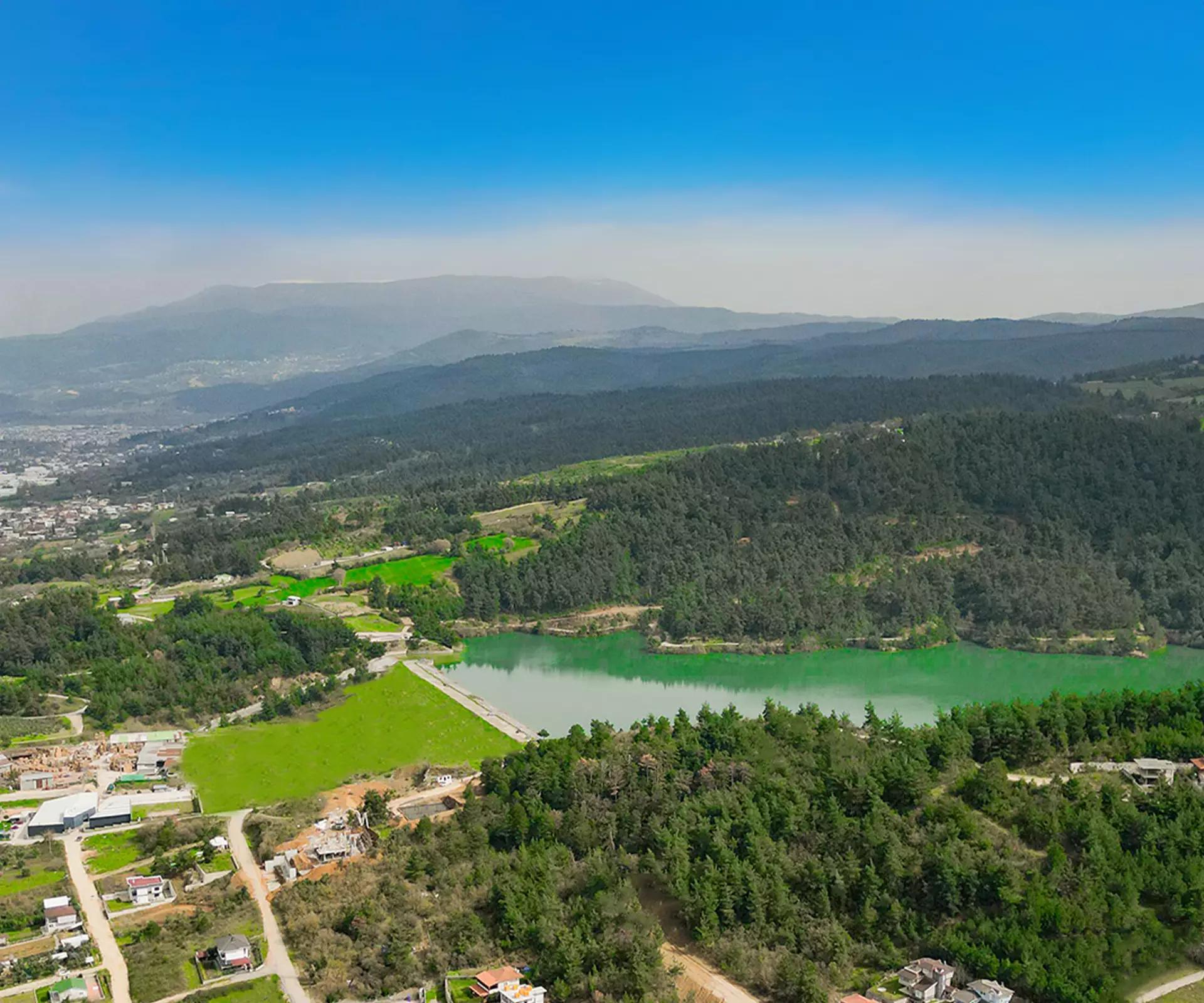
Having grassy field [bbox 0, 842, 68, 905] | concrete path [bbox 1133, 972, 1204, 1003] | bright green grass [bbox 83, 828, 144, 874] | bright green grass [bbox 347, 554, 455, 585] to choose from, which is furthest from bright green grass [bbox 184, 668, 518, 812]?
concrete path [bbox 1133, 972, 1204, 1003]

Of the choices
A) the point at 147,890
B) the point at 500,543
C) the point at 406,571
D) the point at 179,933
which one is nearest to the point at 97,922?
the point at 147,890

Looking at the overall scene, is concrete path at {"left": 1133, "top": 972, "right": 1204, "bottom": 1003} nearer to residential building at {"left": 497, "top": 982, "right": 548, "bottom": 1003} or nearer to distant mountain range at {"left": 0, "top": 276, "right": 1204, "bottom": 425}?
residential building at {"left": 497, "top": 982, "right": 548, "bottom": 1003}

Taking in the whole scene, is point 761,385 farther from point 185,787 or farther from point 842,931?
point 842,931

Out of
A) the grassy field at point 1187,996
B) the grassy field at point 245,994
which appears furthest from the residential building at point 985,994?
the grassy field at point 245,994

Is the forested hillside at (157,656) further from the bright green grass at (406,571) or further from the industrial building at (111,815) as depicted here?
the bright green grass at (406,571)

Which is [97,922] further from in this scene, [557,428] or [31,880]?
[557,428]

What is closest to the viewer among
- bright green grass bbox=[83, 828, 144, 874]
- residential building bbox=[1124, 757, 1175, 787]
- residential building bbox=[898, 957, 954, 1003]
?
residential building bbox=[898, 957, 954, 1003]

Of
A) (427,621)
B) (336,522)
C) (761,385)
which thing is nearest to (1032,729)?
(427,621)
